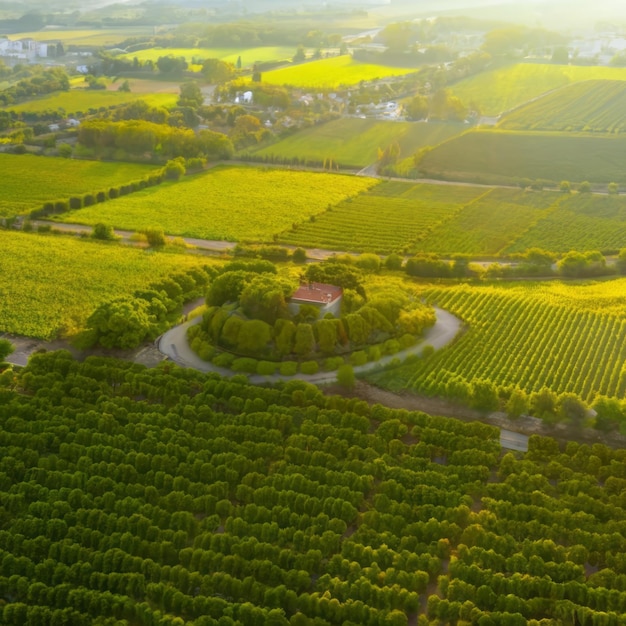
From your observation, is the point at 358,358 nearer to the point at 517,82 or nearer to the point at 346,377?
the point at 346,377

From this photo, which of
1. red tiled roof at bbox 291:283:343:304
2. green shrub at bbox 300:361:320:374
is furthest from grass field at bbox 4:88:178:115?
green shrub at bbox 300:361:320:374

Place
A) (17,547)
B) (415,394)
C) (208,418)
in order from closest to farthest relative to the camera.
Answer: (17,547), (208,418), (415,394)

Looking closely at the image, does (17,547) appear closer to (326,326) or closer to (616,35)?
(326,326)

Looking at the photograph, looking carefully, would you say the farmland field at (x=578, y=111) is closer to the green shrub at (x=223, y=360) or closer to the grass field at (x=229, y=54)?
the grass field at (x=229, y=54)

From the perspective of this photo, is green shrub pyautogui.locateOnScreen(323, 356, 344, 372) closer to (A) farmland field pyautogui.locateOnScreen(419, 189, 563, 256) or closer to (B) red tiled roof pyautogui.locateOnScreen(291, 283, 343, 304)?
(B) red tiled roof pyautogui.locateOnScreen(291, 283, 343, 304)

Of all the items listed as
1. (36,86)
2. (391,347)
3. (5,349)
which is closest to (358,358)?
(391,347)

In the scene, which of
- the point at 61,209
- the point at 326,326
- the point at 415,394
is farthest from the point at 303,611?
the point at 61,209

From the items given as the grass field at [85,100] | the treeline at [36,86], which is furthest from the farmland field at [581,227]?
the treeline at [36,86]
